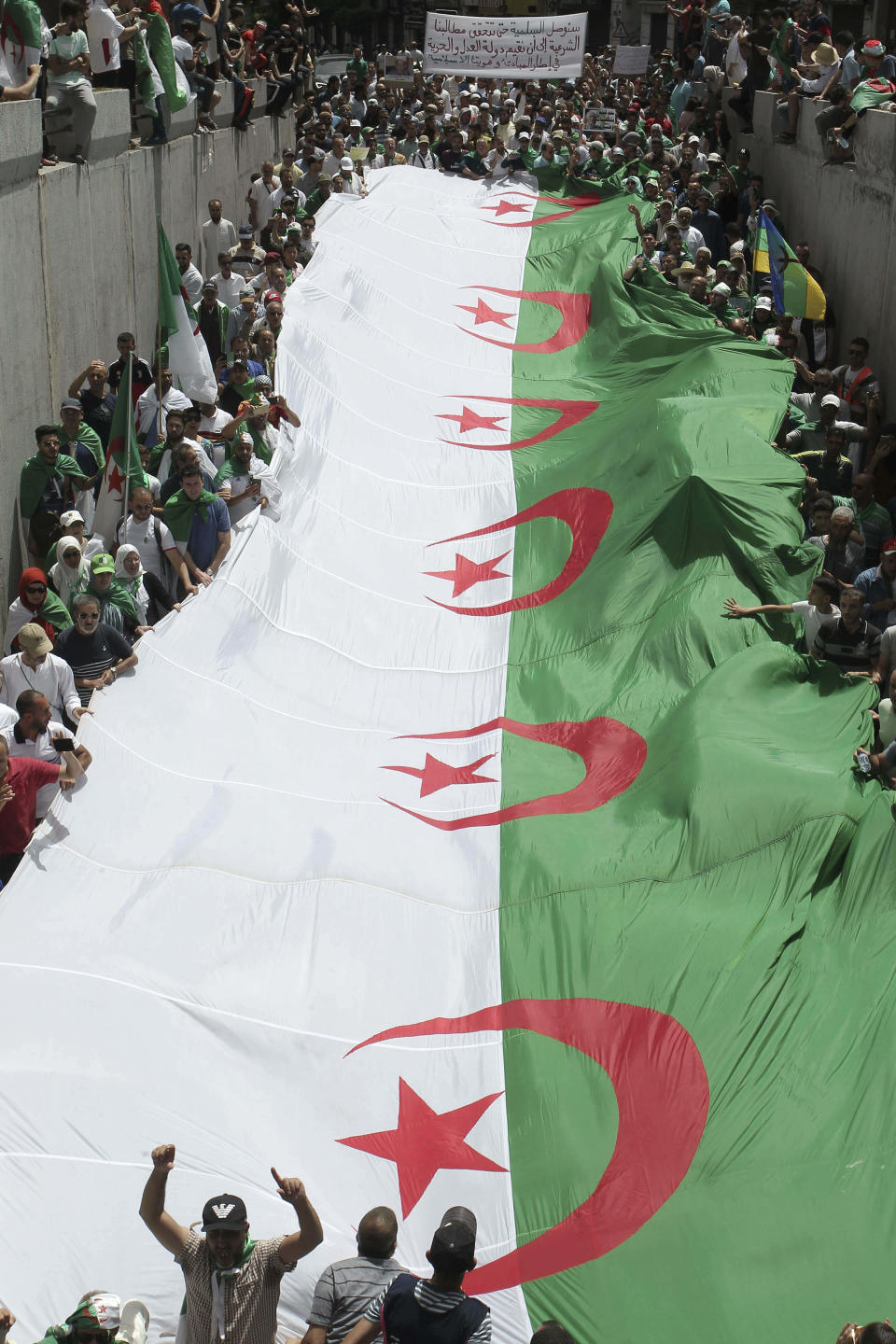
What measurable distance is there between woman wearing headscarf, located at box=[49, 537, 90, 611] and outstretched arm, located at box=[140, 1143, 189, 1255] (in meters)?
5.09

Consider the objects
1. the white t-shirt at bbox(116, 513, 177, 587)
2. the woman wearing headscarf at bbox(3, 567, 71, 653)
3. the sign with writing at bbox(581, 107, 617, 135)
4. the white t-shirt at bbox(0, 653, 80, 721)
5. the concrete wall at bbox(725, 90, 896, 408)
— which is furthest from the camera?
the sign with writing at bbox(581, 107, 617, 135)

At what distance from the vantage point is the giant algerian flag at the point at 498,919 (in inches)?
223

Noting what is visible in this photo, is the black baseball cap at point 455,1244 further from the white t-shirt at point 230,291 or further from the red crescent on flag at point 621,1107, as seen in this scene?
the white t-shirt at point 230,291

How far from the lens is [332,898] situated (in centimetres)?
750

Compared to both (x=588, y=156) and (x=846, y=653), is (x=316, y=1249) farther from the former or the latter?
(x=588, y=156)

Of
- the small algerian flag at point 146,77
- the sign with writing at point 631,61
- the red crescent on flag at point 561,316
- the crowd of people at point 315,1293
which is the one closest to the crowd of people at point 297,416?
the small algerian flag at point 146,77

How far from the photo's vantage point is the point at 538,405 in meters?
14.3

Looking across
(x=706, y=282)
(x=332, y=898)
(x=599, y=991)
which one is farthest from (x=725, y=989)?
(x=706, y=282)

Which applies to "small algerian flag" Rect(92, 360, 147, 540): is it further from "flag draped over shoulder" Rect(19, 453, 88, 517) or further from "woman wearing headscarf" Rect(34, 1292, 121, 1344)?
"woman wearing headscarf" Rect(34, 1292, 121, 1344)

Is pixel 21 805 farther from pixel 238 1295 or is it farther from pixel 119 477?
pixel 238 1295

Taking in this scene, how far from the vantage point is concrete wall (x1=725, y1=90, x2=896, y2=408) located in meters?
14.3

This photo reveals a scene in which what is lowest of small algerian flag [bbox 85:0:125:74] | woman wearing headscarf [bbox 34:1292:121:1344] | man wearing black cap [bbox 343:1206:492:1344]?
woman wearing headscarf [bbox 34:1292:121:1344]

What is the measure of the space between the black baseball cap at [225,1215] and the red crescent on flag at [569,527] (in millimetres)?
A: 6586

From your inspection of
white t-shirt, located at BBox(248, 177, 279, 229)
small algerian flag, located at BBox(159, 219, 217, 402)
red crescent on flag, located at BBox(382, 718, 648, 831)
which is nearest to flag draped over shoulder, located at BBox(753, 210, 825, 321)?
small algerian flag, located at BBox(159, 219, 217, 402)
